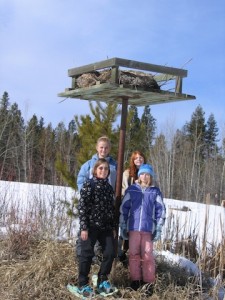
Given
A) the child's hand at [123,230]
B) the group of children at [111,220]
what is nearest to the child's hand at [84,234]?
the group of children at [111,220]

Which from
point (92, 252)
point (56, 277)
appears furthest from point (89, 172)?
point (56, 277)

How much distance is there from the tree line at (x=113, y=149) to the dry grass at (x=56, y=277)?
2.19m

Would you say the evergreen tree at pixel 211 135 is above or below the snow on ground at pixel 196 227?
above

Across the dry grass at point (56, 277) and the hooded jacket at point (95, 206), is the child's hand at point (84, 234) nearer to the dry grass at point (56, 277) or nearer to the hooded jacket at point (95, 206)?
the hooded jacket at point (95, 206)

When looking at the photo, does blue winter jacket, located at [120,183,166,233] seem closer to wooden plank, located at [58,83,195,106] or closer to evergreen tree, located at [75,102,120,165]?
wooden plank, located at [58,83,195,106]

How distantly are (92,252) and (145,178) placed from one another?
1.00 metres

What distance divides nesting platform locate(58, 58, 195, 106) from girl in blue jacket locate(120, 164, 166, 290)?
2.89ft

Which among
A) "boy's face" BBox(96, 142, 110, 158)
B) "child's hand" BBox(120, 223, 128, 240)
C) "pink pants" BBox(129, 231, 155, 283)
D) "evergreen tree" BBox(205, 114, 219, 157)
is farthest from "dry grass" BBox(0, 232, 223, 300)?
"evergreen tree" BBox(205, 114, 219, 157)

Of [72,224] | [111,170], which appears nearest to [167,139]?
[72,224]

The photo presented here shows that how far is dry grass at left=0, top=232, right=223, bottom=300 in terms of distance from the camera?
4500mm

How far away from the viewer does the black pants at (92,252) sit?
14.3ft

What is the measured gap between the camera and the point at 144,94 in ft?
15.8

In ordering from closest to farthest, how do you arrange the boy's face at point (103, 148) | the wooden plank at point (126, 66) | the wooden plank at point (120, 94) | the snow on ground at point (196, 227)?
the wooden plank at point (126, 66) < the wooden plank at point (120, 94) < the boy's face at point (103, 148) < the snow on ground at point (196, 227)

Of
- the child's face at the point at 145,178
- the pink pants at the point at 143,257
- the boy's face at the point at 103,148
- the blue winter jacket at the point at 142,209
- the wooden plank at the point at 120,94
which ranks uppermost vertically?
the wooden plank at the point at 120,94
